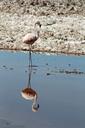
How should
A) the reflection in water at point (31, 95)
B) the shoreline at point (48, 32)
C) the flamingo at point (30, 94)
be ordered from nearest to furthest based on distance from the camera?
the reflection in water at point (31, 95)
the flamingo at point (30, 94)
the shoreline at point (48, 32)

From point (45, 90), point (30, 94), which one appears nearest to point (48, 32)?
point (45, 90)

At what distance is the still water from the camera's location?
44.4 feet

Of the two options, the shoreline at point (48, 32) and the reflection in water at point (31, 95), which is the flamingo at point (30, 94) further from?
the shoreline at point (48, 32)

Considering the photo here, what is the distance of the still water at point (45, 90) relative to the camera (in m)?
13.5

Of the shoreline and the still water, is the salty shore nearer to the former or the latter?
the shoreline

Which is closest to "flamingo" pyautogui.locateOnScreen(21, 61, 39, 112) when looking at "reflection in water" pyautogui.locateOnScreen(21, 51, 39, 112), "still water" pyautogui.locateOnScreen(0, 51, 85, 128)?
"reflection in water" pyautogui.locateOnScreen(21, 51, 39, 112)

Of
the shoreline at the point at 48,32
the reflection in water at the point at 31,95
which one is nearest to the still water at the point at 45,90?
the reflection in water at the point at 31,95

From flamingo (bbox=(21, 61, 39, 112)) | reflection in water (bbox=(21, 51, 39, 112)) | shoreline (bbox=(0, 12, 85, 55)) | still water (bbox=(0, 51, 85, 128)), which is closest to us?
still water (bbox=(0, 51, 85, 128))

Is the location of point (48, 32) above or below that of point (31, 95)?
above

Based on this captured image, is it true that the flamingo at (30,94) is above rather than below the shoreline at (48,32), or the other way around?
below

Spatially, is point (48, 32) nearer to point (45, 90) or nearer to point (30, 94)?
point (45, 90)

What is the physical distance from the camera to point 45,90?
16766 millimetres

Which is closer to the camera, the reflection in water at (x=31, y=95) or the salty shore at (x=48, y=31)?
the reflection in water at (x=31, y=95)

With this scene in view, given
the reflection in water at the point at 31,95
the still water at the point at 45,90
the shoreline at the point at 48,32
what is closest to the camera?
the still water at the point at 45,90
